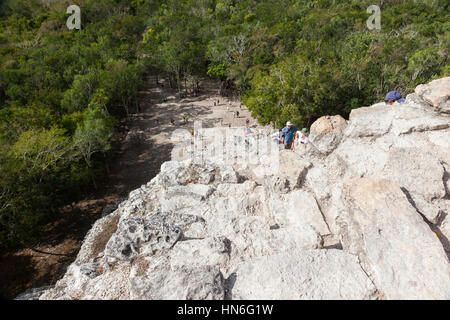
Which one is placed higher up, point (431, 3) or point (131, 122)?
point (431, 3)

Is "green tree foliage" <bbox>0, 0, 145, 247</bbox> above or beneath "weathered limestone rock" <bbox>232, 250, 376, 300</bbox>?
above

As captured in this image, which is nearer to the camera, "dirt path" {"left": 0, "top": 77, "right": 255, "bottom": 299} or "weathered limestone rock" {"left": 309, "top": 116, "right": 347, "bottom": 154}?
"weathered limestone rock" {"left": 309, "top": 116, "right": 347, "bottom": 154}

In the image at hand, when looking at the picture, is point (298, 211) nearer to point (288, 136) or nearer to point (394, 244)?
point (394, 244)

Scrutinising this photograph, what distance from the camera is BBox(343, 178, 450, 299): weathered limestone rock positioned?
5512mm

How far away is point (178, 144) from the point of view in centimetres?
2905

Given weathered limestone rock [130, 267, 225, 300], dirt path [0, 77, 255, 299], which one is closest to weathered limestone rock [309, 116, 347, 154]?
weathered limestone rock [130, 267, 225, 300]

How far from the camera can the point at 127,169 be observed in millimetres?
26453

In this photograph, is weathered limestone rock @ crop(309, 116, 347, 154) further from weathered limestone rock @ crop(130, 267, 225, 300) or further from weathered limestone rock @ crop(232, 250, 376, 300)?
weathered limestone rock @ crop(130, 267, 225, 300)

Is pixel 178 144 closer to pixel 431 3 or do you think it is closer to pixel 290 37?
pixel 290 37

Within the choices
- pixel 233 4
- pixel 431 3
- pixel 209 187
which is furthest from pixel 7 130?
pixel 431 3

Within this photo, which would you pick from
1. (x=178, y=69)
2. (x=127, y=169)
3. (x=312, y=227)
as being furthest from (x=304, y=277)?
(x=178, y=69)

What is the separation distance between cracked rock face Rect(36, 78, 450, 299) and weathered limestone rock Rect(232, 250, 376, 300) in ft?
0.09

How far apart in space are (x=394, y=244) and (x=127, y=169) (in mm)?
25928
